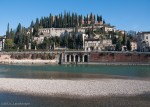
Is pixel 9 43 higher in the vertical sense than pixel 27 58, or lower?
higher

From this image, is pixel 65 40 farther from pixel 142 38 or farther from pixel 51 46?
pixel 142 38

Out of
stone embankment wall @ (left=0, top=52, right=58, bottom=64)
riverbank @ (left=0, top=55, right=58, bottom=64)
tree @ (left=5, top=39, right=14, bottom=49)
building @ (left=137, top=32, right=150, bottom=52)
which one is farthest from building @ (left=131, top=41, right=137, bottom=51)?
tree @ (left=5, top=39, right=14, bottom=49)

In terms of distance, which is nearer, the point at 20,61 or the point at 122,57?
the point at 122,57

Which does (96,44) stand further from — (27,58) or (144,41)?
(27,58)

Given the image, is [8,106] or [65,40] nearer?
[8,106]

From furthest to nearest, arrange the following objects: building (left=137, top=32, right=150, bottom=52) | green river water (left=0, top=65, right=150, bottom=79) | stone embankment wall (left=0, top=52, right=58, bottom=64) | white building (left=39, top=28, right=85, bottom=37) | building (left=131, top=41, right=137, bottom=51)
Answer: white building (left=39, top=28, right=85, bottom=37), building (left=131, top=41, right=137, bottom=51), building (left=137, top=32, right=150, bottom=52), stone embankment wall (left=0, top=52, right=58, bottom=64), green river water (left=0, top=65, right=150, bottom=79)

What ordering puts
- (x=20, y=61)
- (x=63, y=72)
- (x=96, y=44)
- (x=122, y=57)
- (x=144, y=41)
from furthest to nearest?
1. (x=96, y=44)
2. (x=144, y=41)
3. (x=20, y=61)
4. (x=122, y=57)
5. (x=63, y=72)

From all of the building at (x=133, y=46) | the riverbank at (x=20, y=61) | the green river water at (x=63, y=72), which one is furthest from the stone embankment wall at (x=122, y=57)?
the green river water at (x=63, y=72)

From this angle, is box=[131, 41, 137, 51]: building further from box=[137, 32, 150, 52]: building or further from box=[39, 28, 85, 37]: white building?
box=[39, 28, 85, 37]: white building

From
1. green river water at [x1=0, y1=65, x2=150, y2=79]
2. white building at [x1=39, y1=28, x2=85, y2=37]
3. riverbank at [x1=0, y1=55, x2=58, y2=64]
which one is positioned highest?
white building at [x1=39, y1=28, x2=85, y2=37]

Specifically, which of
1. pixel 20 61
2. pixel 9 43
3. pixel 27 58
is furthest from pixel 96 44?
pixel 20 61

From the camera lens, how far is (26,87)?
30469mm

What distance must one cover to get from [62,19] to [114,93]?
12172cm

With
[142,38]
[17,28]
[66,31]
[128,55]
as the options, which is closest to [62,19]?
[66,31]
